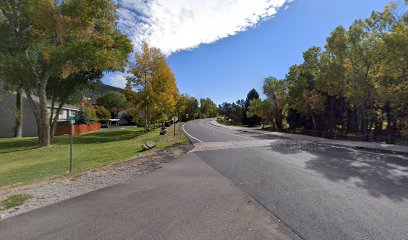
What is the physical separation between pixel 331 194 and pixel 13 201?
25.3ft

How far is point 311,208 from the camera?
176 inches

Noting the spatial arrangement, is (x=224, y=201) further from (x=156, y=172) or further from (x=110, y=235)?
(x=156, y=172)

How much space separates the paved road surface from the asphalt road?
18 millimetres

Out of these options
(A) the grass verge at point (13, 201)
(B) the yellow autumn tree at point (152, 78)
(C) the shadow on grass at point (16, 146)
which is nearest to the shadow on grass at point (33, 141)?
(C) the shadow on grass at point (16, 146)

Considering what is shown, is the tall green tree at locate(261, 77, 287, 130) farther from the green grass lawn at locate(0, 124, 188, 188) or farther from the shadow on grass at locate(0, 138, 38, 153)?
the shadow on grass at locate(0, 138, 38, 153)

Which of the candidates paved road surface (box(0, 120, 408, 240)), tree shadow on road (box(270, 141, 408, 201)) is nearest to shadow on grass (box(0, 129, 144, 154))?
paved road surface (box(0, 120, 408, 240))

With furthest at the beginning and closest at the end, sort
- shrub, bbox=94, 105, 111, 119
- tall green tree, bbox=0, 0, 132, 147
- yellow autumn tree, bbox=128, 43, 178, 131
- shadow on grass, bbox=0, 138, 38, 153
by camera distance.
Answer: shrub, bbox=94, 105, 111, 119 → yellow autumn tree, bbox=128, 43, 178, 131 → shadow on grass, bbox=0, 138, 38, 153 → tall green tree, bbox=0, 0, 132, 147

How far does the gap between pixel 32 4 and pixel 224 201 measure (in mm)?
18452

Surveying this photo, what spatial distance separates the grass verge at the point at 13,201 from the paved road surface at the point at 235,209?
2.70 ft

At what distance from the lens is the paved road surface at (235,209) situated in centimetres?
362

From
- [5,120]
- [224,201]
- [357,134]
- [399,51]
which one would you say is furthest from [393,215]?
[5,120]

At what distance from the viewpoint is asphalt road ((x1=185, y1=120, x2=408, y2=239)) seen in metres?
3.67

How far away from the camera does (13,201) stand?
5.22m

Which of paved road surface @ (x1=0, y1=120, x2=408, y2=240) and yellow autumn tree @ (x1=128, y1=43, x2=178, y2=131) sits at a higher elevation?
yellow autumn tree @ (x1=128, y1=43, x2=178, y2=131)
